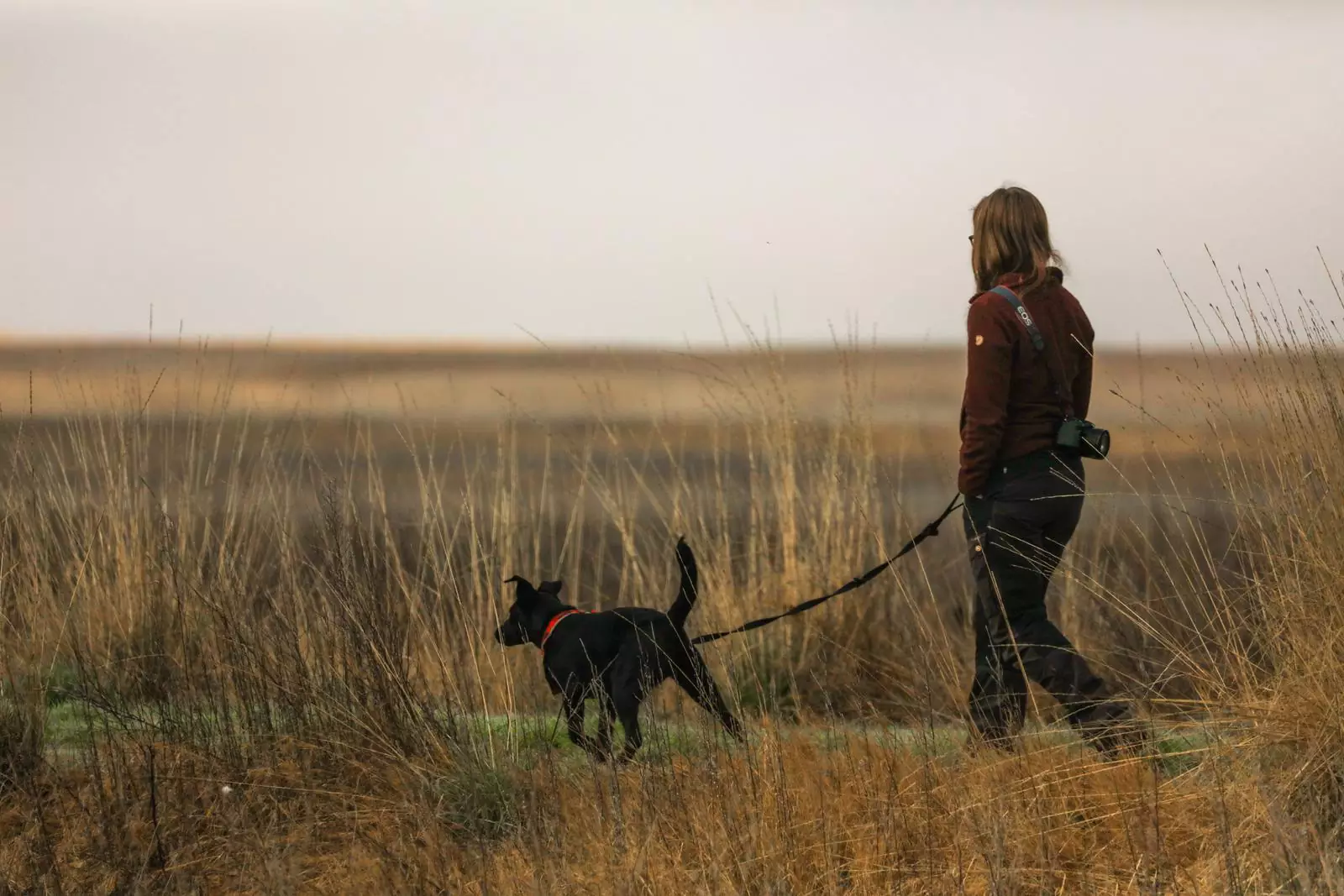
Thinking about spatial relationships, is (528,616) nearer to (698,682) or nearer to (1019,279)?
(698,682)

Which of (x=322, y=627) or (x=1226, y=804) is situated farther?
(x=322, y=627)

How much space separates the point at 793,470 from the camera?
5996 mm

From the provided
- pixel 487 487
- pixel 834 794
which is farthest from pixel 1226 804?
pixel 487 487

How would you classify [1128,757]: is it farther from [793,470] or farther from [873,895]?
[793,470]

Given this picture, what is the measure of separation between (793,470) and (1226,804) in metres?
3.05

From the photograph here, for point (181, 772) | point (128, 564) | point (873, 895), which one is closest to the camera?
point (873, 895)

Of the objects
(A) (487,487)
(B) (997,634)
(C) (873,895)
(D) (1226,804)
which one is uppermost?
(A) (487,487)

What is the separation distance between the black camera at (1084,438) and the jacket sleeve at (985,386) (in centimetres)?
19

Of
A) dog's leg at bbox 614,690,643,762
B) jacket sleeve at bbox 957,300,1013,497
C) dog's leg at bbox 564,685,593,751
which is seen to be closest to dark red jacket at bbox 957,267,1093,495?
jacket sleeve at bbox 957,300,1013,497

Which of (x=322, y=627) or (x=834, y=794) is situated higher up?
(x=322, y=627)

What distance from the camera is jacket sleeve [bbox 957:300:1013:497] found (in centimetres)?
391

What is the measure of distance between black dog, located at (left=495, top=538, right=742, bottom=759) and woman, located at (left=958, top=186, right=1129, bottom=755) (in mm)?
908

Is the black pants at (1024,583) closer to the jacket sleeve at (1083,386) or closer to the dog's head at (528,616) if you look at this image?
the jacket sleeve at (1083,386)

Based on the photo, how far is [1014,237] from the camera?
399cm
